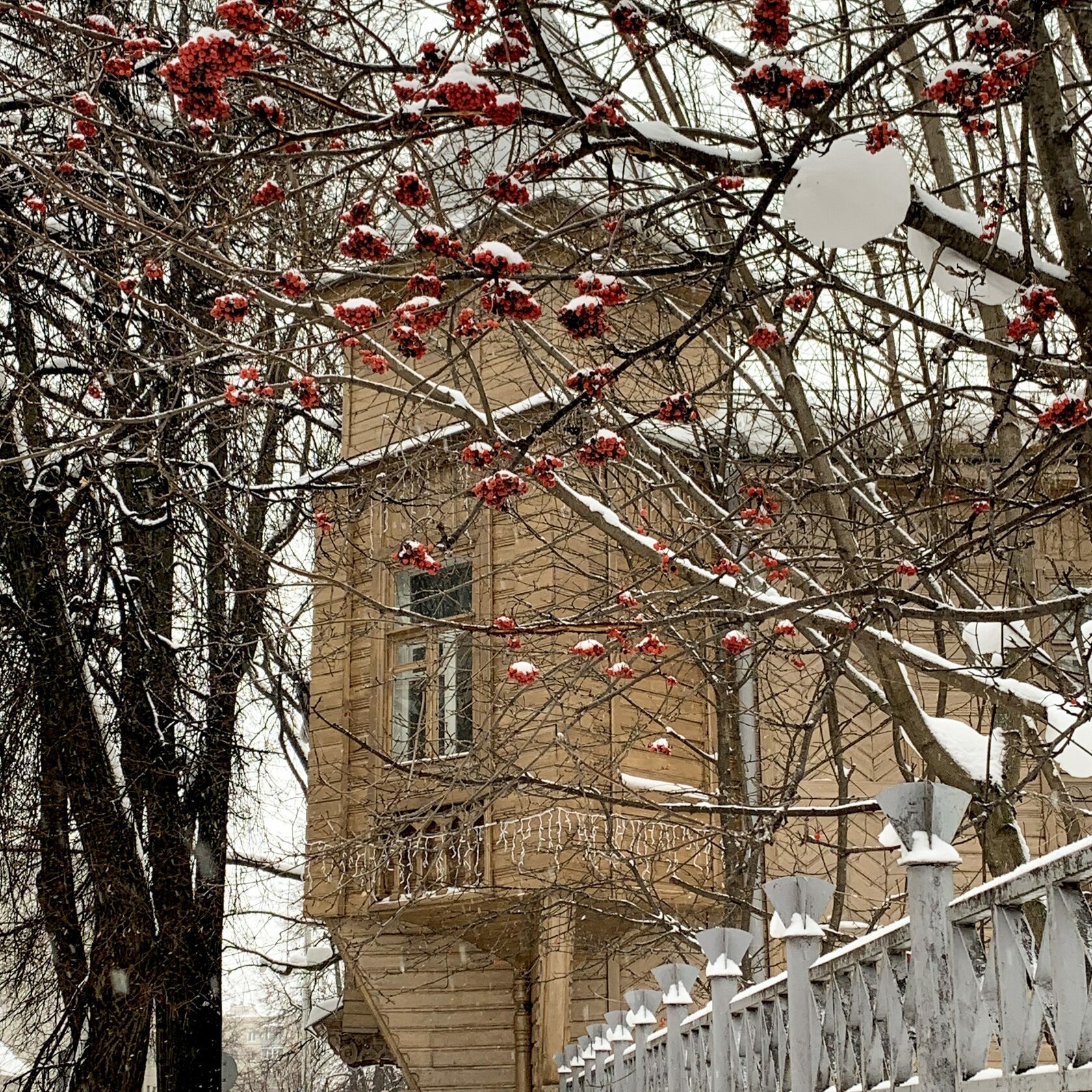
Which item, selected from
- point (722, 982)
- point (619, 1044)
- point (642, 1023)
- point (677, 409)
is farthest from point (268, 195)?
point (619, 1044)

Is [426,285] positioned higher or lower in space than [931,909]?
higher

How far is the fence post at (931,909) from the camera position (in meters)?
3.25

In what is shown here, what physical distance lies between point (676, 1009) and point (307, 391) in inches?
135

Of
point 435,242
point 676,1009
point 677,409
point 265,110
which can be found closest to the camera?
point 265,110

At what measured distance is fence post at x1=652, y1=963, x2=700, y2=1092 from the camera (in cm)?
667

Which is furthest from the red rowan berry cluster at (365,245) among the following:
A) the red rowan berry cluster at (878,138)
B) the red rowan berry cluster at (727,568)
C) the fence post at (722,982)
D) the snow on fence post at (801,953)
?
the fence post at (722,982)

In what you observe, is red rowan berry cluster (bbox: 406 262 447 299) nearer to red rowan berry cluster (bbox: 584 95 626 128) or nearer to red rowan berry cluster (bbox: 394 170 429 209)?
red rowan berry cluster (bbox: 394 170 429 209)

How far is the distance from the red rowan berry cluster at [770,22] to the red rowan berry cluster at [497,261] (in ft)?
2.70

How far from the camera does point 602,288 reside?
387 centimetres

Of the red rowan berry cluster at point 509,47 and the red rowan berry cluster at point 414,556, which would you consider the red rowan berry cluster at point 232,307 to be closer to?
the red rowan berry cluster at point 414,556

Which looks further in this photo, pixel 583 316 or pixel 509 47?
pixel 509 47

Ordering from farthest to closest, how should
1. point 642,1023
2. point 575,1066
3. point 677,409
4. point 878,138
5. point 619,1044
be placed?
point 575,1066 → point 619,1044 → point 642,1023 → point 677,409 → point 878,138

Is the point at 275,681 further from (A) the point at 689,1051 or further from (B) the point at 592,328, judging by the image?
(B) the point at 592,328

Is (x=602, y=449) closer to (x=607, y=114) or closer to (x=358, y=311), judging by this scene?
(x=358, y=311)
